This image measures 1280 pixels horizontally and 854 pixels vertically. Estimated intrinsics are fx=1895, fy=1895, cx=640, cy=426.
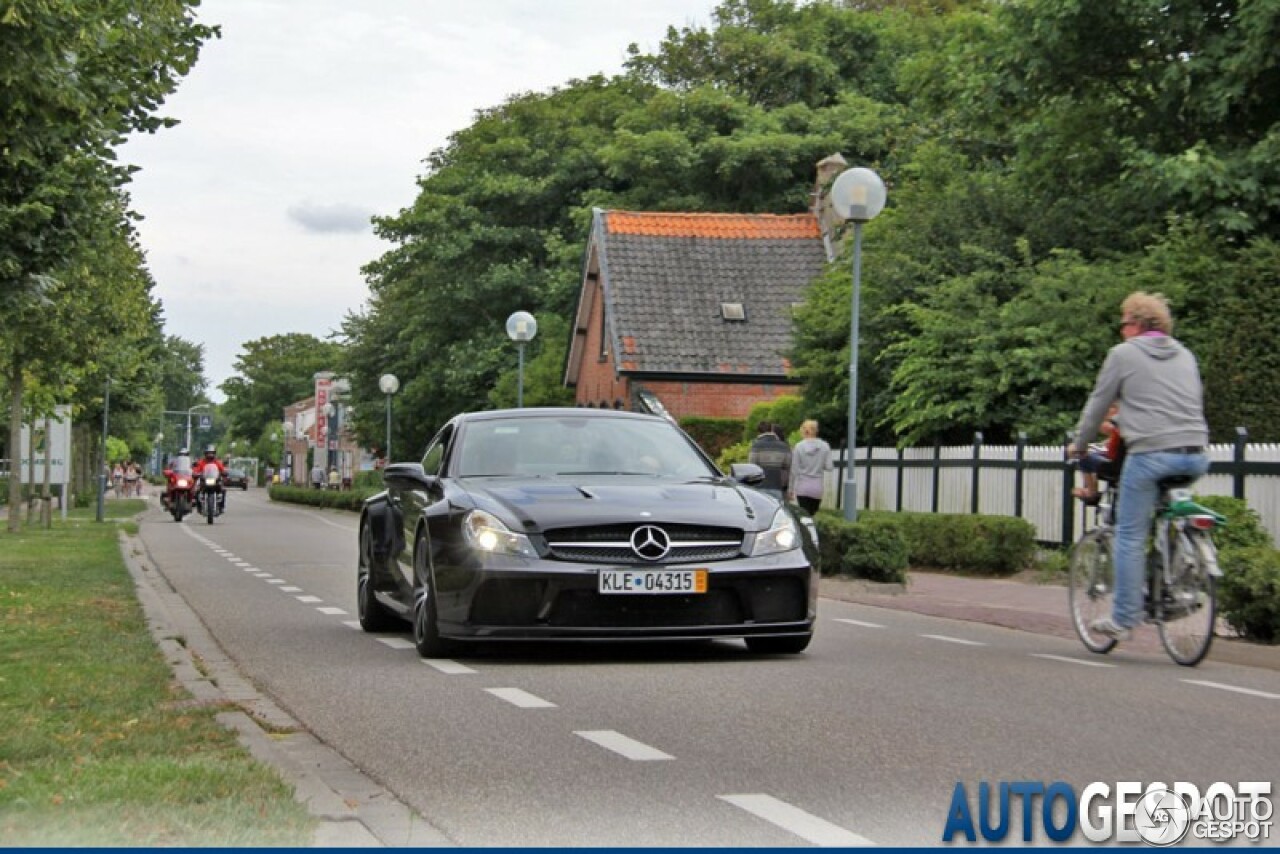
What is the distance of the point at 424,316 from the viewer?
191 feet

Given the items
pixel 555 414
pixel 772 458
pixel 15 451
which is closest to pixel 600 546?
pixel 555 414

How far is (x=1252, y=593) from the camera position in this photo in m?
11.5

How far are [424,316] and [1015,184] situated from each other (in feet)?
105

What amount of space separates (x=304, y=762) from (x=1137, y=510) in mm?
5283

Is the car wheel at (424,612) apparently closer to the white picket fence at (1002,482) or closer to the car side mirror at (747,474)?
the car side mirror at (747,474)

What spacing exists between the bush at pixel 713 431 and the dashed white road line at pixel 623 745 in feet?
111

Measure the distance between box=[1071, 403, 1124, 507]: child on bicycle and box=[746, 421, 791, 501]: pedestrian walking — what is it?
34.1 feet

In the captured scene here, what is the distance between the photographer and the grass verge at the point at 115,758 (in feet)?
16.8

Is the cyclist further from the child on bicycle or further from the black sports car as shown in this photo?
the black sports car

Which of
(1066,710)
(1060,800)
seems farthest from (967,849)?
(1066,710)

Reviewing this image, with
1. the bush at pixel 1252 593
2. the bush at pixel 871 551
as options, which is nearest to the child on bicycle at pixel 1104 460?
the bush at pixel 1252 593

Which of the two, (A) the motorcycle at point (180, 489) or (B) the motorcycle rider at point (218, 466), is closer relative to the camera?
(B) the motorcycle rider at point (218, 466)

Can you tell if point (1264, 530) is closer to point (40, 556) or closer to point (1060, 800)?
point (1060, 800)

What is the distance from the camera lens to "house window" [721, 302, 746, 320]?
45312mm
